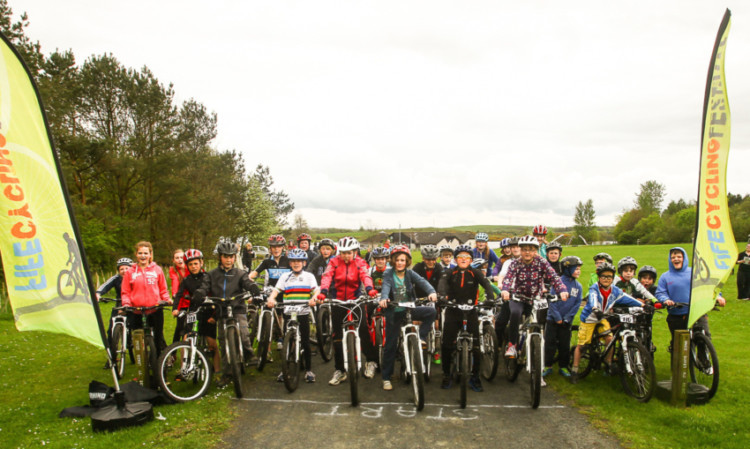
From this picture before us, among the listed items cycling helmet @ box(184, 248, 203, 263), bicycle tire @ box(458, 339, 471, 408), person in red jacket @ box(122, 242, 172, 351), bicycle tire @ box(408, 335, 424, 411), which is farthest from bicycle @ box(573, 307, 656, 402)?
person in red jacket @ box(122, 242, 172, 351)

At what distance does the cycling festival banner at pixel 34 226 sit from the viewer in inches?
191

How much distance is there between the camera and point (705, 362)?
21.8 ft

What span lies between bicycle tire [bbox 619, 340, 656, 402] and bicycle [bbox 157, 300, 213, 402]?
612 centimetres

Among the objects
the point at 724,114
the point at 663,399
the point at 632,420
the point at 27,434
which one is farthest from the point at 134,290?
the point at 724,114

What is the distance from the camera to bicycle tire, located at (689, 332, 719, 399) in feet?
20.3

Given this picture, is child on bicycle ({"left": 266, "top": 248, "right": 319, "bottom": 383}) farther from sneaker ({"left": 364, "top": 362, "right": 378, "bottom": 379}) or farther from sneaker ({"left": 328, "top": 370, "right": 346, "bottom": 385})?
sneaker ({"left": 364, "top": 362, "right": 378, "bottom": 379})

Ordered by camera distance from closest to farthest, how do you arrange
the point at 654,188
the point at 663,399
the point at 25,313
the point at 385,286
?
the point at 25,313 → the point at 663,399 → the point at 385,286 → the point at 654,188

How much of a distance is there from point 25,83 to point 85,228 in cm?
2021

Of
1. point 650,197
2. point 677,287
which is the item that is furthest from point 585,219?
point 677,287

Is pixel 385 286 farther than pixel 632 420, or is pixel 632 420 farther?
pixel 385 286

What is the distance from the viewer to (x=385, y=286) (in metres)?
7.03

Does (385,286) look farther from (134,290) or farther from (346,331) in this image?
(134,290)

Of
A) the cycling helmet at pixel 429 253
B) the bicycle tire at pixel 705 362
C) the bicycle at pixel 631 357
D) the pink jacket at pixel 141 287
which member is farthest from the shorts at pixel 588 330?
the pink jacket at pixel 141 287

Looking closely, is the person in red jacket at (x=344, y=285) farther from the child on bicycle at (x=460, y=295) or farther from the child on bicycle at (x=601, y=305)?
the child on bicycle at (x=601, y=305)
